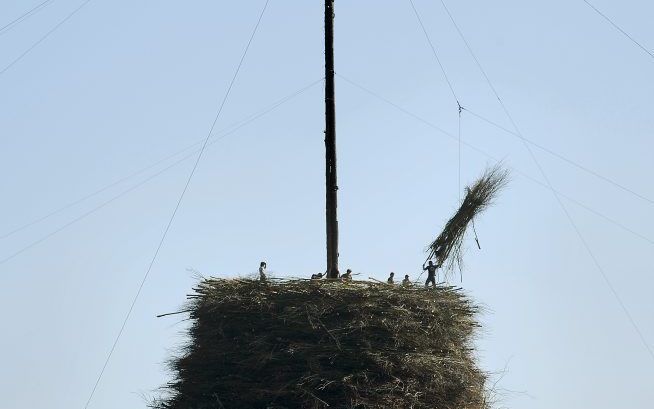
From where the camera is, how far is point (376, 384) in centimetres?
1243

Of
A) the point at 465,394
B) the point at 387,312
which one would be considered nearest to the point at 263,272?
the point at 387,312

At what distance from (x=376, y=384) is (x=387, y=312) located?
79 centimetres

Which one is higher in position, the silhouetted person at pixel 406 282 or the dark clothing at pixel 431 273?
the dark clothing at pixel 431 273

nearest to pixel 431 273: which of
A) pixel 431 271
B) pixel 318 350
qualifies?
pixel 431 271

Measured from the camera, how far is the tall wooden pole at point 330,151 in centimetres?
1527

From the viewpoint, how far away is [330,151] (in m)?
15.9

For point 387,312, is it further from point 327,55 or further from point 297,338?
point 327,55

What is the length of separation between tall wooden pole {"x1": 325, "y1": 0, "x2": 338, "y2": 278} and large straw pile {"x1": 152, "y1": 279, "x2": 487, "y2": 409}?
6.67 feet

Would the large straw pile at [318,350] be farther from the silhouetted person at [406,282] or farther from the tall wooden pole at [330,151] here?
the tall wooden pole at [330,151]

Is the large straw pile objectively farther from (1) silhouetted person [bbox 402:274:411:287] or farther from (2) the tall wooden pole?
(2) the tall wooden pole

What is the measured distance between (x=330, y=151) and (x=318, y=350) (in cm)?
403

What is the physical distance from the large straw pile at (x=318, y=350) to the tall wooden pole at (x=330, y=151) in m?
2.03

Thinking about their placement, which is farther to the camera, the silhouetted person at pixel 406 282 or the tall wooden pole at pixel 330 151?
the tall wooden pole at pixel 330 151

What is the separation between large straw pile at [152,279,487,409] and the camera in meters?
12.4
